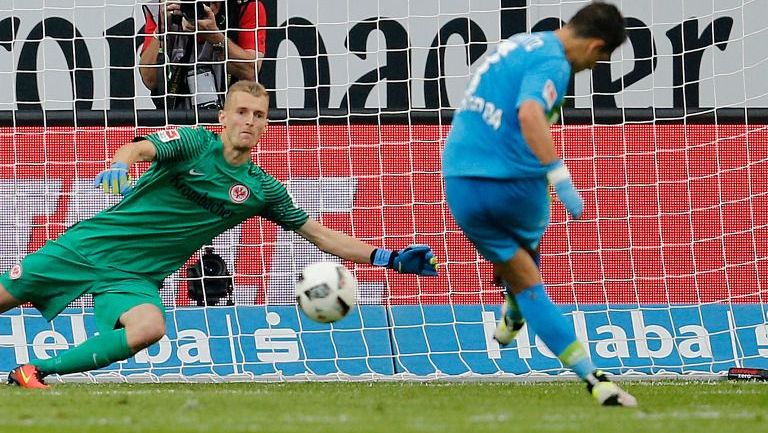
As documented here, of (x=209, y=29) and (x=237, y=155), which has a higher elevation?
(x=209, y=29)

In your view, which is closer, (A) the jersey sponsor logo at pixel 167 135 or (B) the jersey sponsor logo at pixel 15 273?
(A) the jersey sponsor logo at pixel 167 135

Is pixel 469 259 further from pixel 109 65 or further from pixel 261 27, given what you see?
pixel 109 65

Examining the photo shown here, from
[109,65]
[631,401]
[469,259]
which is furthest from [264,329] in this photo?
[631,401]

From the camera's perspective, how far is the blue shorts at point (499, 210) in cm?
623

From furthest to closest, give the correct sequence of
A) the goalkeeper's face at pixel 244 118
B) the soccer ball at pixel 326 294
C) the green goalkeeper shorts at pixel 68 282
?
1. the green goalkeeper shorts at pixel 68 282
2. the goalkeeper's face at pixel 244 118
3. the soccer ball at pixel 326 294

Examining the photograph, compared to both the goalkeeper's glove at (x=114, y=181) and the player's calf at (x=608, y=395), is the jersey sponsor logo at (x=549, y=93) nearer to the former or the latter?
the player's calf at (x=608, y=395)

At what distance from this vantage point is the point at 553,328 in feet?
20.1

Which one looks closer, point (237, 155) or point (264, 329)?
point (237, 155)

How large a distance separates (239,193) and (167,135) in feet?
1.76

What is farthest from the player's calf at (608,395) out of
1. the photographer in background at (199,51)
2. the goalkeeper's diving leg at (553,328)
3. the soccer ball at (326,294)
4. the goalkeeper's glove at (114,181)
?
the photographer in background at (199,51)

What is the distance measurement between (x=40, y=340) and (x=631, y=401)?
446 cm

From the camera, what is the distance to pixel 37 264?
738 centimetres

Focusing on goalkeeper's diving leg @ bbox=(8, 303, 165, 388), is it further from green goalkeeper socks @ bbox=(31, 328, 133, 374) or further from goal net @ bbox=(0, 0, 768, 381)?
goal net @ bbox=(0, 0, 768, 381)

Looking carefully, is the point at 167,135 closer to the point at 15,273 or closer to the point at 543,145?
the point at 15,273
